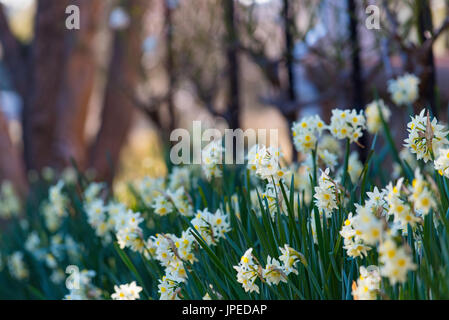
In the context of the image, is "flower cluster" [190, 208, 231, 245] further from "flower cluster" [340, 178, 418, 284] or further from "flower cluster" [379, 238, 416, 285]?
"flower cluster" [379, 238, 416, 285]

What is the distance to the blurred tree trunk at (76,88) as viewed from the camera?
4.66 meters

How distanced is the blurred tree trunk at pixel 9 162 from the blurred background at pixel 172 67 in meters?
0.01

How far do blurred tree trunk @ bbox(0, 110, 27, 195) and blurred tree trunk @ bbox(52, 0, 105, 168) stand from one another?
54 cm

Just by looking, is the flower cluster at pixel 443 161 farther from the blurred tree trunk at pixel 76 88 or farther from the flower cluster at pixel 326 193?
the blurred tree trunk at pixel 76 88

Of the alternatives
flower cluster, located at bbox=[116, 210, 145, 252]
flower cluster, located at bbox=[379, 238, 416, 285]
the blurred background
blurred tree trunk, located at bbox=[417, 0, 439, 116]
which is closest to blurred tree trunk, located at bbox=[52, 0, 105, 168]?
the blurred background

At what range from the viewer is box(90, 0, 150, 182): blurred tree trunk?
5379 mm

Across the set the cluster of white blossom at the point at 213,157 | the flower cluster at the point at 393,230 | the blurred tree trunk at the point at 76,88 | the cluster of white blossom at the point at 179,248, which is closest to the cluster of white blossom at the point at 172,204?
the cluster of white blossom at the point at 213,157

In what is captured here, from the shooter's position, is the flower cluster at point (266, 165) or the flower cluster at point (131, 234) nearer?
the flower cluster at point (266, 165)

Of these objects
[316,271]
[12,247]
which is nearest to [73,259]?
[12,247]

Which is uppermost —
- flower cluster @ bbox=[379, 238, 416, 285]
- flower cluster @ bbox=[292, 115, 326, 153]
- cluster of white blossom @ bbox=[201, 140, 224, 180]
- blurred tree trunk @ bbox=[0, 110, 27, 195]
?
blurred tree trunk @ bbox=[0, 110, 27, 195]

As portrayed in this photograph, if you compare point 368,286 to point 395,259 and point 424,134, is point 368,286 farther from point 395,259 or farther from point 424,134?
point 424,134

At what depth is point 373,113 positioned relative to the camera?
6.91ft

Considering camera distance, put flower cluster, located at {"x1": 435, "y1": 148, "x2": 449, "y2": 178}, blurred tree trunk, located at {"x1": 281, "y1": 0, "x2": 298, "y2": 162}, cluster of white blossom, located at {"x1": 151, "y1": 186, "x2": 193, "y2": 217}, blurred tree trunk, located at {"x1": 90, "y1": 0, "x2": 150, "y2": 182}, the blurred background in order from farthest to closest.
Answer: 1. blurred tree trunk, located at {"x1": 90, "y1": 0, "x2": 150, "y2": 182}
2. the blurred background
3. blurred tree trunk, located at {"x1": 281, "y1": 0, "x2": 298, "y2": 162}
4. cluster of white blossom, located at {"x1": 151, "y1": 186, "x2": 193, "y2": 217}
5. flower cluster, located at {"x1": 435, "y1": 148, "x2": 449, "y2": 178}

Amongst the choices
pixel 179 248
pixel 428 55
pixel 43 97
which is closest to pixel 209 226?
pixel 179 248
